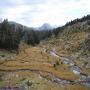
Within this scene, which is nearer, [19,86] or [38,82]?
[19,86]

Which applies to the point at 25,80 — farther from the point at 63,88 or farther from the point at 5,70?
the point at 5,70

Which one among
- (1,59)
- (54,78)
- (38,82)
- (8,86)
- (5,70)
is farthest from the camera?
(1,59)

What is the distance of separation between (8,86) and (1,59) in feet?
114

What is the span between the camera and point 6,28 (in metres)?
112

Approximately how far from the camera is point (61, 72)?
6462 cm

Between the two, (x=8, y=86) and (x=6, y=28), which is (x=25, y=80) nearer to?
(x=8, y=86)

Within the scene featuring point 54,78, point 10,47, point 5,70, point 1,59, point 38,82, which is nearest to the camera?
point 38,82

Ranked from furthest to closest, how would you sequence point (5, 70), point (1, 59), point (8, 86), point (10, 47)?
1. point (10, 47)
2. point (1, 59)
3. point (5, 70)
4. point (8, 86)

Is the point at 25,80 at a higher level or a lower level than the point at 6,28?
lower

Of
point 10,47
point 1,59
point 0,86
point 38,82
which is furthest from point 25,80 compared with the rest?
point 10,47

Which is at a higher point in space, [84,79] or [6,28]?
[6,28]

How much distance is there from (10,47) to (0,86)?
60.8 meters

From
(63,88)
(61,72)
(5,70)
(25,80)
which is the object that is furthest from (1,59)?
(63,88)

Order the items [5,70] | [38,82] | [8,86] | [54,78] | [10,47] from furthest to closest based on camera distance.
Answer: [10,47]
[5,70]
[54,78]
[38,82]
[8,86]
